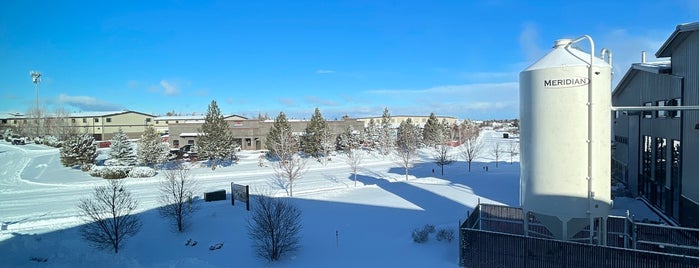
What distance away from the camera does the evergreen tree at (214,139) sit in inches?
1761

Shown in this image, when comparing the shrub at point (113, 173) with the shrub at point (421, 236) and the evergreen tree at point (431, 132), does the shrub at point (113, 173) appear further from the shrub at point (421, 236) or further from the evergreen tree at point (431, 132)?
the evergreen tree at point (431, 132)

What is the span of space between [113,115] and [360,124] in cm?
5315

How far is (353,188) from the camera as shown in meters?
29.5

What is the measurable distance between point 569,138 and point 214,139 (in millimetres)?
40685

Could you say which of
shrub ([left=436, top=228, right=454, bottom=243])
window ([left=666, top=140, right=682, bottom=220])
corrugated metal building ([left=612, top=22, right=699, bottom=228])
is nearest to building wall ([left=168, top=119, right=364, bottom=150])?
corrugated metal building ([left=612, top=22, right=699, bottom=228])

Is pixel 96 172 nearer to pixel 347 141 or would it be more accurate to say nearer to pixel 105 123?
pixel 347 141

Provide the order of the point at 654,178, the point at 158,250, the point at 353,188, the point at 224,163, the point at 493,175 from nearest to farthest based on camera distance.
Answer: the point at 158,250, the point at 654,178, the point at 353,188, the point at 493,175, the point at 224,163

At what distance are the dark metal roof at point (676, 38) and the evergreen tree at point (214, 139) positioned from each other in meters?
40.2

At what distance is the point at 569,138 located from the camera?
1020 centimetres

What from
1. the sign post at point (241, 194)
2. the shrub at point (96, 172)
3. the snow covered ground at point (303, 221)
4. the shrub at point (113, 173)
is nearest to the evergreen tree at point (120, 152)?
the shrub at point (96, 172)

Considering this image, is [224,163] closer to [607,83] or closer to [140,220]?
[140,220]

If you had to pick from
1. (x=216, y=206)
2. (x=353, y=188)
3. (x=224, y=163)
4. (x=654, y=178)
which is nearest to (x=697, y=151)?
(x=654, y=178)

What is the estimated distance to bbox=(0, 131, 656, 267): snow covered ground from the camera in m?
14.5

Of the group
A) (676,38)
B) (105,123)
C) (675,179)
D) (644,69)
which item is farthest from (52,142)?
(676,38)
